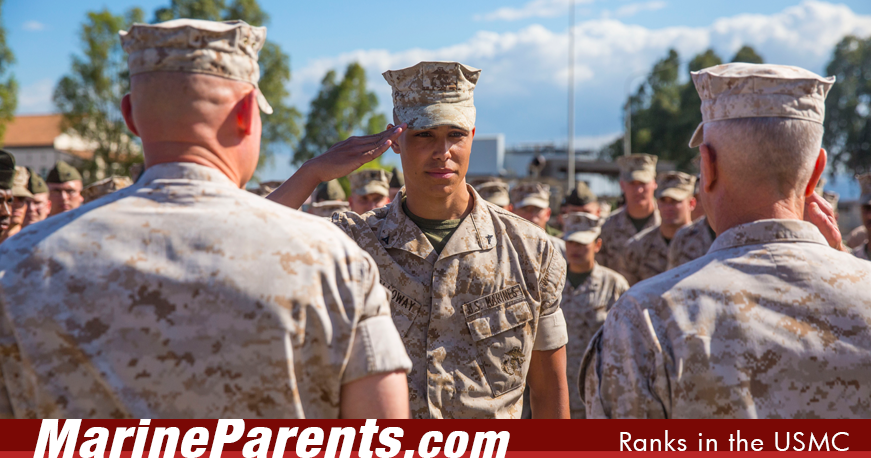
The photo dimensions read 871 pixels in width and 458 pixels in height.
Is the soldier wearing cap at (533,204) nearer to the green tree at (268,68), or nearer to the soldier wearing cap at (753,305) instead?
the soldier wearing cap at (753,305)

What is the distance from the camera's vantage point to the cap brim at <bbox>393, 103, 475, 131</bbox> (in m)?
3.70

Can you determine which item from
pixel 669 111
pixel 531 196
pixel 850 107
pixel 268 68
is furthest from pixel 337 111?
pixel 531 196

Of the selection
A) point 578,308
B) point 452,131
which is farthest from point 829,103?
point 452,131

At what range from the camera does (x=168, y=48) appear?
2.09 meters

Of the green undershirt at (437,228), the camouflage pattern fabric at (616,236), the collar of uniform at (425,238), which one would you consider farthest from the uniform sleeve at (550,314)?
the camouflage pattern fabric at (616,236)

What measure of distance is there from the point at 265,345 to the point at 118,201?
604 mm

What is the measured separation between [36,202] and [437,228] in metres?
6.20

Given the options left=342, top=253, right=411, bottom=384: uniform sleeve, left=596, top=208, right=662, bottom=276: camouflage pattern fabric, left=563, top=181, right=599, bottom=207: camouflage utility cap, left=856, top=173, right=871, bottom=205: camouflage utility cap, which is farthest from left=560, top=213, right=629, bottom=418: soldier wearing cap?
left=342, top=253, right=411, bottom=384: uniform sleeve

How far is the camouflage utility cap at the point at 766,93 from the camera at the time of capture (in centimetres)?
233

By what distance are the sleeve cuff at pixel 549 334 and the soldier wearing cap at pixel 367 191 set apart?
4456mm

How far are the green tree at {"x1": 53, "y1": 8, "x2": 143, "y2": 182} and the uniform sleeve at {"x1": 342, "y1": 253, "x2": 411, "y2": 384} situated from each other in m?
40.8

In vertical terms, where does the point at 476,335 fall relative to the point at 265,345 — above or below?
below

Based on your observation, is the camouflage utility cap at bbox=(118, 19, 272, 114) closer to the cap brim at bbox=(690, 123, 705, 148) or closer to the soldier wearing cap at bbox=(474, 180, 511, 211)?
the cap brim at bbox=(690, 123, 705, 148)

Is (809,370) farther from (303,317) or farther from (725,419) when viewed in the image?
(303,317)
